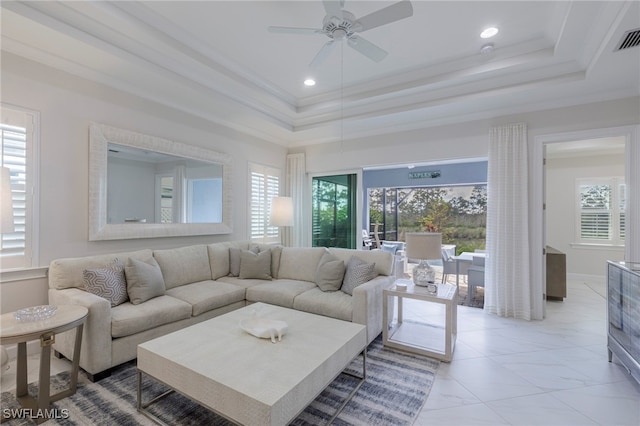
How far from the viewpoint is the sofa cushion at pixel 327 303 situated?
2896mm

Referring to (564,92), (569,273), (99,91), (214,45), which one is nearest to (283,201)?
(214,45)

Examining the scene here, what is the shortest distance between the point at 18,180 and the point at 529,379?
4.73m

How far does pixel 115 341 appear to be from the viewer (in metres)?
2.39

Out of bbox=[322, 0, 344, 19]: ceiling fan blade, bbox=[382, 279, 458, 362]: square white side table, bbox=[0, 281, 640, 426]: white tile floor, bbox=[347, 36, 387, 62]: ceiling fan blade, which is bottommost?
bbox=[0, 281, 640, 426]: white tile floor

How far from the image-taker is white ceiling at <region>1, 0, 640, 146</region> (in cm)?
245

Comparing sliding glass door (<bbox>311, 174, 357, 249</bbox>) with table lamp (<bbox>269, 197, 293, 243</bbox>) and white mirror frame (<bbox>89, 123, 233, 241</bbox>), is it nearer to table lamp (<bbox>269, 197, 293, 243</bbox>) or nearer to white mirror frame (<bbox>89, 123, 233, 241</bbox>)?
table lamp (<bbox>269, 197, 293, 243</bbox>)

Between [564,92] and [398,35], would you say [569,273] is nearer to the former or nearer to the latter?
[564,92]

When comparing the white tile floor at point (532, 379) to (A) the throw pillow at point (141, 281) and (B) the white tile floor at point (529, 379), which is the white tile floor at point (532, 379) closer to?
(B) the white tile floor at point (529, 379)

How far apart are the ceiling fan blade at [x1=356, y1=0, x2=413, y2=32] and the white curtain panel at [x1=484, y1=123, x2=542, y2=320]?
272 centimetres

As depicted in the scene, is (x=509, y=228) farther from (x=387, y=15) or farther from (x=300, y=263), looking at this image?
(x=387, y=15)

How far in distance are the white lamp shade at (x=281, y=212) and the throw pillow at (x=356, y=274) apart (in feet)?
5.24

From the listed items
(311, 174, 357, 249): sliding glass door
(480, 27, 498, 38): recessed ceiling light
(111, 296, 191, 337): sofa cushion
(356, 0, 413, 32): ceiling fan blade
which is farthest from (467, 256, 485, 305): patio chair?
(111, 296, 191, 337): sofa cushion

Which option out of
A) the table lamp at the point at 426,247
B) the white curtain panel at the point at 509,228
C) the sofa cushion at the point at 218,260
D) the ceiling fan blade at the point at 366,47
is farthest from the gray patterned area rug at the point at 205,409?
the ceiling fan blade at the point at 366,47

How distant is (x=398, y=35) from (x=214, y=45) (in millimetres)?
1890
